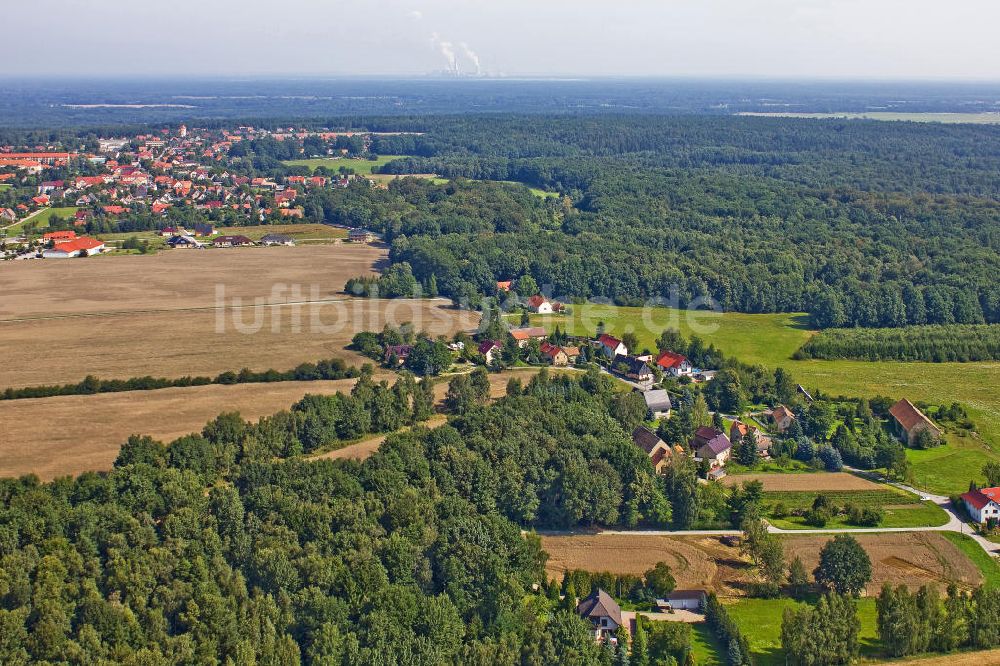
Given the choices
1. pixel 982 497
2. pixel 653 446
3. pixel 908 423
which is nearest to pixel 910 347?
pixel 908 423

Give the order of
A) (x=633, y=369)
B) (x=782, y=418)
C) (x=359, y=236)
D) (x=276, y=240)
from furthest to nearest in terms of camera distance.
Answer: (x=359, y=236) → (x=276, y=240) → (x=633, y=369) → (x=782, y=418)

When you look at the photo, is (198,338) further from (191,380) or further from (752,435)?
(752,435)

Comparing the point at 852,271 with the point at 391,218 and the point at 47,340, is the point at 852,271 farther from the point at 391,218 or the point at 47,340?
the point at 47,340

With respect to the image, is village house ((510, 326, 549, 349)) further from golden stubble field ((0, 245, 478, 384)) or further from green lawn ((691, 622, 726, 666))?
green lawn ((691, 622, 726, 666))

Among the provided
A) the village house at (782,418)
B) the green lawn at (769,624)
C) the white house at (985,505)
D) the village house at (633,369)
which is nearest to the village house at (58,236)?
the village house at (633,369)

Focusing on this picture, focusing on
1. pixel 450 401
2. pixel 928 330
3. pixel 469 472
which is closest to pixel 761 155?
pixel 928 330

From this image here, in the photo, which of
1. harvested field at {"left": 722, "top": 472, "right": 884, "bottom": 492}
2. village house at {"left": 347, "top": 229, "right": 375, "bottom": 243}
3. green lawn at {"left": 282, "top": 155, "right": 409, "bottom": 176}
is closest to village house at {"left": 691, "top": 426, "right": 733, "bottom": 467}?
harvested field at {"left": 722, "top": 472, "right": 884, "bottom": 492}

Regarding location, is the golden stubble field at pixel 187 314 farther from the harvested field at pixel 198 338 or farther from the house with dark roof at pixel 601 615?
the house with dark roof at pixel 601 615
